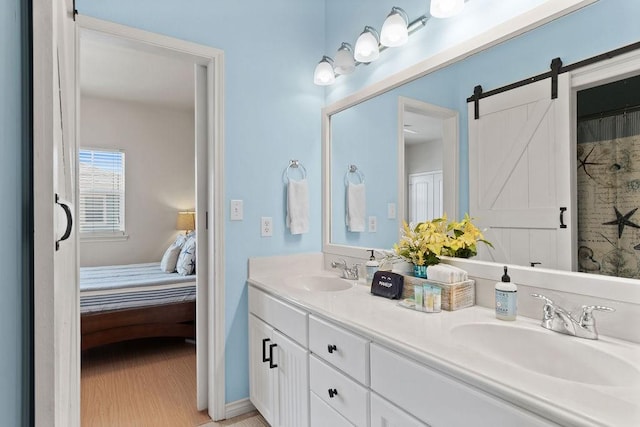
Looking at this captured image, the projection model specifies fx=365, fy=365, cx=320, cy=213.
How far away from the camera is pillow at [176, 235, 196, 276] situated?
142 inches

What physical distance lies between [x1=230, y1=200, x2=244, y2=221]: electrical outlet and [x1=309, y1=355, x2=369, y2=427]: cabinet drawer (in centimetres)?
95

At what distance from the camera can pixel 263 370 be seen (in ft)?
6.38

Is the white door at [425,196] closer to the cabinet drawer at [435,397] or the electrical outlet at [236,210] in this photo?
the cabinet drawer at [435,397]

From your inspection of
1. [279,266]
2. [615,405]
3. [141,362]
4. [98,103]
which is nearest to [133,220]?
[98,103]

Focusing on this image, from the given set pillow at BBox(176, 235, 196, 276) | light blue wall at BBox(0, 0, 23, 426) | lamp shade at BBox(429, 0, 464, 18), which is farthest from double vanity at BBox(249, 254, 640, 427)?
pillow at BBox(176, 235, 196, 276)

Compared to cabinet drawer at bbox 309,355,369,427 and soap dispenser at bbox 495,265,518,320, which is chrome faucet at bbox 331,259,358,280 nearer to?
cabinet drawer at bbox 309,355,369,427

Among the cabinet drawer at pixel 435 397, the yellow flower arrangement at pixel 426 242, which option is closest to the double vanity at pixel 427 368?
the cabinet drawer at pixel 435 397

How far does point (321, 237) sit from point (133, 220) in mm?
3495

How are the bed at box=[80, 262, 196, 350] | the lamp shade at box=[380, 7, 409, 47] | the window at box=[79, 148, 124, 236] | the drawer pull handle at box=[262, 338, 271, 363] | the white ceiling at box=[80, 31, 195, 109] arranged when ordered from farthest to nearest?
the window at box=[79, 148, 124, 236] → the white ceiling at box=[80, 31, 195, 109] → the bed at box=[80, 262, 196, 350] → the drawer pull handle at box=[262, 338, 271, 363] → the lamp shade at box=[380, 7, 409, 47]

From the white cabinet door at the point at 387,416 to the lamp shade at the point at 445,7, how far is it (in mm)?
1512

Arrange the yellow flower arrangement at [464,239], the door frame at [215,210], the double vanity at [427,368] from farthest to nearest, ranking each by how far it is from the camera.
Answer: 1. the door frame at [215,210]
2. the yellow flower arrangement at [464,239]
3. the double vanity at [427,368]

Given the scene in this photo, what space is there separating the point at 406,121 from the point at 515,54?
0.58 metres

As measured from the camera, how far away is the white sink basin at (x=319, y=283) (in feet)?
6.75

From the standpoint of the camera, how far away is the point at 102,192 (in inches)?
186
